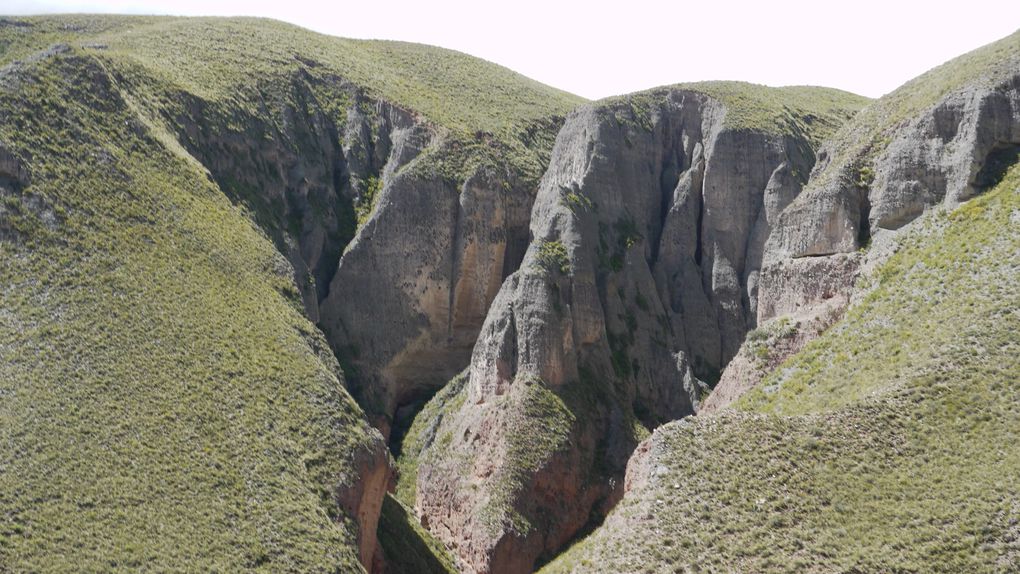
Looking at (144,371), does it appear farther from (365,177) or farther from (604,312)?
(365,177)

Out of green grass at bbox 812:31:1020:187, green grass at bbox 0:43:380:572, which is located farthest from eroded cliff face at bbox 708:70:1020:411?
green grass at bbox 0:43:380:572

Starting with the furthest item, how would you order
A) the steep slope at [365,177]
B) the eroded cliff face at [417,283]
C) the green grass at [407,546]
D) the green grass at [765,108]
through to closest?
the green grass at [765,108]
the steep slope at [365,177]
the eroded cliff face at [417,283]
the green grass at [407,546]

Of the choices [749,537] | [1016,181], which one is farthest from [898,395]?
[1016,181]

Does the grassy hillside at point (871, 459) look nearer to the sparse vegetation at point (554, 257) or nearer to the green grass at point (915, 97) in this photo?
the green grass at point (915, 97)

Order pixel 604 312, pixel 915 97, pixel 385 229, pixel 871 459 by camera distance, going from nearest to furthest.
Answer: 1. pixel 871 459
2. pixel 915 97
3. pixel 604 312
4. pixel 385 229

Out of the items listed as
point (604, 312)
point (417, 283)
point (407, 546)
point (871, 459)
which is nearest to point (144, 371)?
point (407, 546)

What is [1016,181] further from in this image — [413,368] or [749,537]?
[413,368]

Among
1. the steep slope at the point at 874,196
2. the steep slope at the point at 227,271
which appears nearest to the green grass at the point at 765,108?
the steep slope at the point at 227,271
